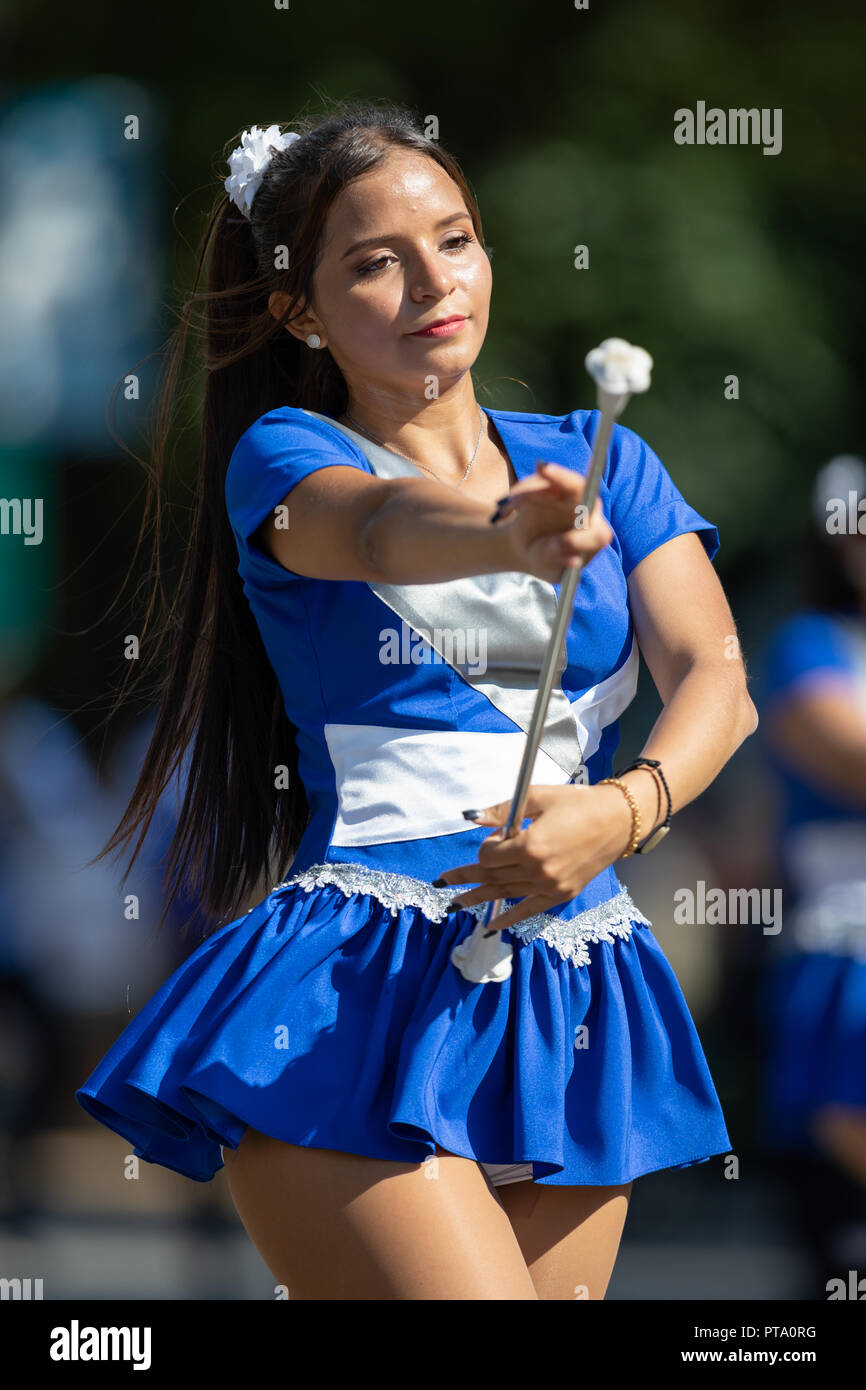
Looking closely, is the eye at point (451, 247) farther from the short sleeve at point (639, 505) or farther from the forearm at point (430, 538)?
the forearm at point (430, 538)

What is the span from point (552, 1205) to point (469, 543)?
0.71m

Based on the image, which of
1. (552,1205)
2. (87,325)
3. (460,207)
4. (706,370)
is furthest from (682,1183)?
(460,207)

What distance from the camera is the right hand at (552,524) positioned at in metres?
1.34

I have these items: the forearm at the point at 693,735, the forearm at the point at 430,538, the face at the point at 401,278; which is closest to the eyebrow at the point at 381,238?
the face at the point at 401,278

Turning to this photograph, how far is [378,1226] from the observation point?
1.58 metres

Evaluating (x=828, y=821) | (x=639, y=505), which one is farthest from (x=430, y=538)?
(x=828, y=821)

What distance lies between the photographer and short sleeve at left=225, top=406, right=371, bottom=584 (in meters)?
1.72

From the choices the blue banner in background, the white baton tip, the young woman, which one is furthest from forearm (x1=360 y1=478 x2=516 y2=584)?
the blue banner in background

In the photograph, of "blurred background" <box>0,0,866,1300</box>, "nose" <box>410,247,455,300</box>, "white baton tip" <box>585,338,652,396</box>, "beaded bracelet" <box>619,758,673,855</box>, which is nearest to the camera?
"white baton tip" <box>585,338,652,396</box>

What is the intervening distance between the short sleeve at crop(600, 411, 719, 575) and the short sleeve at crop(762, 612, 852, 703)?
335 mm

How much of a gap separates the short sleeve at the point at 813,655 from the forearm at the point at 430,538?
82cm

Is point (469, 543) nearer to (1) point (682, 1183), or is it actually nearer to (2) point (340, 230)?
(2) point (340, 230)

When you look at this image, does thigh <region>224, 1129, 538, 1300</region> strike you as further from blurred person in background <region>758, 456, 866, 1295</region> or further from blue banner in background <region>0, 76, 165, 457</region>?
blue banner in background <region>0, 76, 165, 457</region>
